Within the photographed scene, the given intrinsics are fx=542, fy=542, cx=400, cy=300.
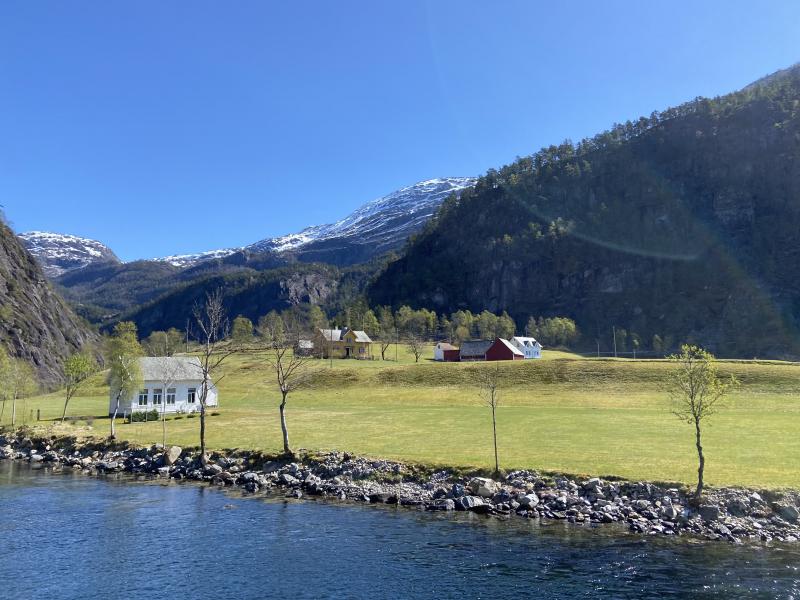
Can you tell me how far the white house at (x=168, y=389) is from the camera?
68375 mm

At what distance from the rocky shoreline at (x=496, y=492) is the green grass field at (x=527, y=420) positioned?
1.63 meters

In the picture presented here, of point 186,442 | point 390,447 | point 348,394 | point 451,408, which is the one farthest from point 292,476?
point 348,394

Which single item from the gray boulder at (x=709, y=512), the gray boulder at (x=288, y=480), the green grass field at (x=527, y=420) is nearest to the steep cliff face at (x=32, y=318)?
the green grass field at (x=527, y=420)

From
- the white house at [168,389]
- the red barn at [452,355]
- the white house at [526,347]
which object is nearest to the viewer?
the white house at [168,389]

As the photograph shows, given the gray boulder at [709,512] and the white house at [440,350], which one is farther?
the white house at [440,350]

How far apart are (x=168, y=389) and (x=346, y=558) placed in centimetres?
5620

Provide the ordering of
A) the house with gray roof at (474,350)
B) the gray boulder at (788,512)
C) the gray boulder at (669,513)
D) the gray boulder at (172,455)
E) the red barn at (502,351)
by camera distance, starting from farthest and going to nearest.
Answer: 1. the house with gray roof at (474,350)
2. the red barn at (502,351)
3. the gray boulder at (172,455)
4. the gray boulder at (669,513)
5. the gray boulder at (788,512)

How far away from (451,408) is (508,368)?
86.7ft

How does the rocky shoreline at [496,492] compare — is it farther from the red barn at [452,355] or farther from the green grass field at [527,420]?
the red barn at [452,355]

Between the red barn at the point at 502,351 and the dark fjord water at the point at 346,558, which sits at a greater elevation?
the red barn at the point at 502,351

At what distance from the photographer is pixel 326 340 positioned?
140m

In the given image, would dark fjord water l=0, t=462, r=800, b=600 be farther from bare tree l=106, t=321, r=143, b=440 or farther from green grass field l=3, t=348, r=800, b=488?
bare tree l=106, t=321, r=143, b=440

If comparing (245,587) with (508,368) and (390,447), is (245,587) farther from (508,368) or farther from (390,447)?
(508,368)

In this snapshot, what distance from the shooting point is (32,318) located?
135 meters
